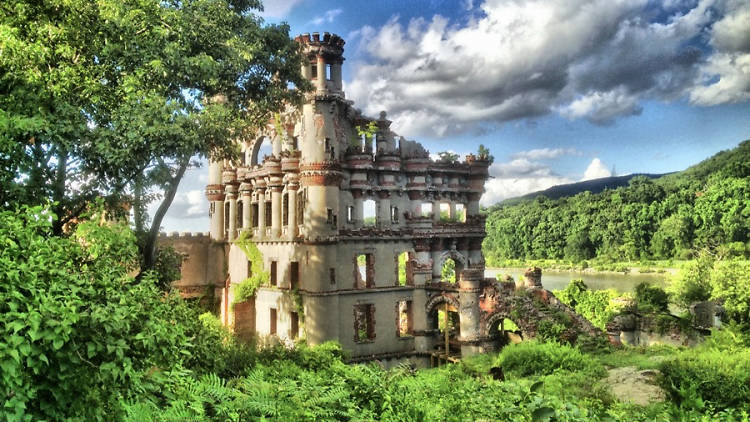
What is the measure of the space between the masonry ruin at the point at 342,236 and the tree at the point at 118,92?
31.5ft

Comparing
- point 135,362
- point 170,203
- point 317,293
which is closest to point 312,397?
point 135,362

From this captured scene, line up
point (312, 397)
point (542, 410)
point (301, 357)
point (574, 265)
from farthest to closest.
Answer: point (574, 265)
point (301, 357)
point (312, 397)
point (542, 410)

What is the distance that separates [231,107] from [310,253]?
11.5m

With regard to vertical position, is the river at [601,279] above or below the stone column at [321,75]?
below

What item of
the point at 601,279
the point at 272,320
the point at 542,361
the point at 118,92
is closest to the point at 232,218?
the point at 272,320

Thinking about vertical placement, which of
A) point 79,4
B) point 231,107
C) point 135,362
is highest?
point 79,4

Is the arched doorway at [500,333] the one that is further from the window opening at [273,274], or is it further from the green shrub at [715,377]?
the green shrub at [715,377]

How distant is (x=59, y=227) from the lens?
1375 centimetres

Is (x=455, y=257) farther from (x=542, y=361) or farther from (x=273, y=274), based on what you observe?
(x=542, y=361)

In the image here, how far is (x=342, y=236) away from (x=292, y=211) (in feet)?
9.25

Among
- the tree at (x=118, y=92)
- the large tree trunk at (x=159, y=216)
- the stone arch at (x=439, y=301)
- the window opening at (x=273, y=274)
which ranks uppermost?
the tree at (x=118, y=92)

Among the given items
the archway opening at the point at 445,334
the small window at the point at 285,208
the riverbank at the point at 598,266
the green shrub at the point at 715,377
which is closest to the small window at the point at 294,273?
the small window at the point at 285,208

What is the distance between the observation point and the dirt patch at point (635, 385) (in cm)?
1428

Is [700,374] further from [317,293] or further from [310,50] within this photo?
[310,50]
